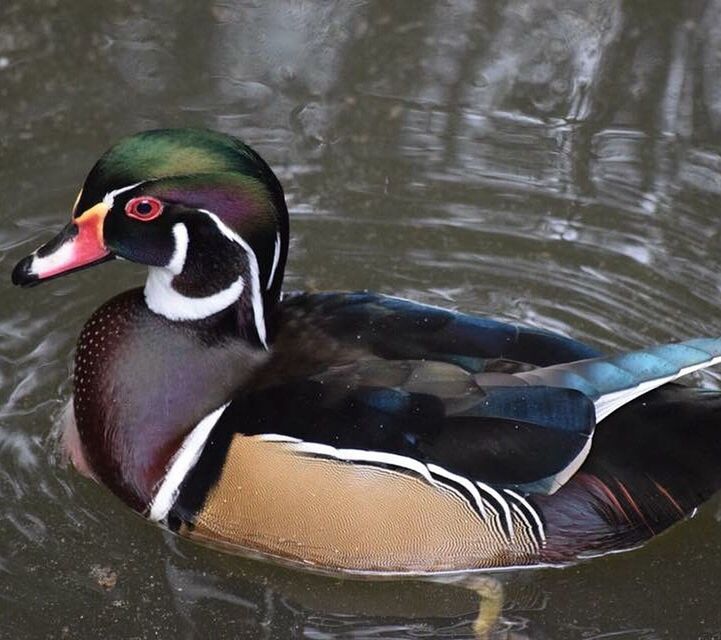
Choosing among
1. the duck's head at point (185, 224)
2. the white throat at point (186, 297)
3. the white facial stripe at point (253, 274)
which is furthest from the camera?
the white throat at point (186, 297)

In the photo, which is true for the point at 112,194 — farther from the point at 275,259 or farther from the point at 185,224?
the point at 275,259

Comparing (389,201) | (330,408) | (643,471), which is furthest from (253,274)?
(389,201)

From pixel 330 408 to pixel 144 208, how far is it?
744mm

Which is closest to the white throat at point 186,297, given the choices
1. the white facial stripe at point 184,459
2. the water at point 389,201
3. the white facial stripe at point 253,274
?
the white facial stripe at point 253,274

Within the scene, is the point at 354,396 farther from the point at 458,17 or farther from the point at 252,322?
the point at 458,17

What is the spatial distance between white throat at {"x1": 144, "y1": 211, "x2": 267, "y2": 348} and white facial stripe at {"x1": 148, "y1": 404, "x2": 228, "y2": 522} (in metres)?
0.30

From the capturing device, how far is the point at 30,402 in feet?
15.2

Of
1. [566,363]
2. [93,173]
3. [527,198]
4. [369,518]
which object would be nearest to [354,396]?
[369,518]

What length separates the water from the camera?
412 centimetres

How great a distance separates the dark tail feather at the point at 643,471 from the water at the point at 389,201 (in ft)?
0.76

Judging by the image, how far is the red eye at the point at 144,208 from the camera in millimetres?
3896

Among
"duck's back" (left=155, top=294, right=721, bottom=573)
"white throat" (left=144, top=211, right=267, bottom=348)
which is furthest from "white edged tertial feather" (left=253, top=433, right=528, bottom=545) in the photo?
"white throat" (left=144, top=211, right=267, bottom=348)

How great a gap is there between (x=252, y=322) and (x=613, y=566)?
1287mm

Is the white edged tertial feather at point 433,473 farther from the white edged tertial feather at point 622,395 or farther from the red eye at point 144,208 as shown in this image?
the red eye at point 144,208
